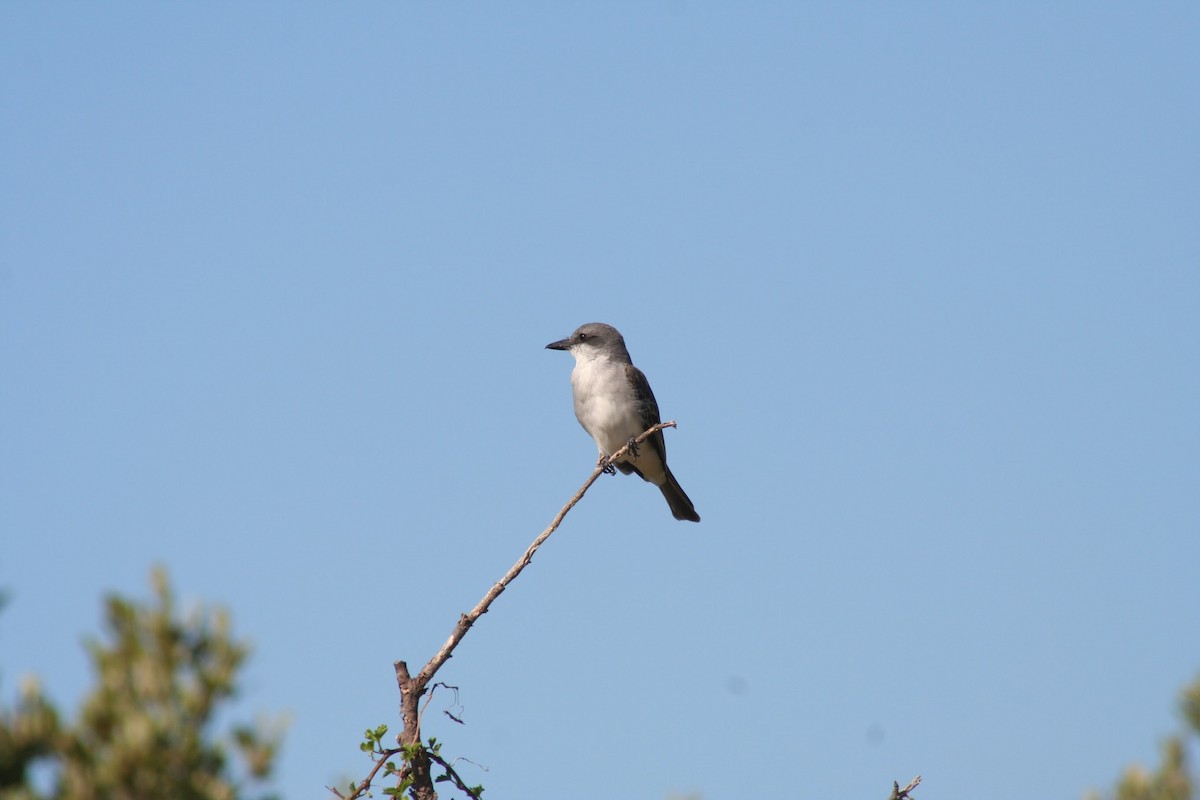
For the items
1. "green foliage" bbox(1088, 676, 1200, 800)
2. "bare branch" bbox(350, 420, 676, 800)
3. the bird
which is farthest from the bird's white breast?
"green foliage" bbox(1088, 676, 1200, 800)

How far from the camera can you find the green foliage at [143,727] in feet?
8.66

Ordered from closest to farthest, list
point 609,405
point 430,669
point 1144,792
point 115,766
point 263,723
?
point 115,766
point 263,723
point 1144,792
point 430,669
point 609,405

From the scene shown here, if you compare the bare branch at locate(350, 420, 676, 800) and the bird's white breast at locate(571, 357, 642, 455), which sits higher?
the bird's white breast at locate(571, 357, 642, 455)

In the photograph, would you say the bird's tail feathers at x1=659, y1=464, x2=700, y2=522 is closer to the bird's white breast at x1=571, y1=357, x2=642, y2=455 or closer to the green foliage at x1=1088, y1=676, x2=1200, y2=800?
the bird's white breast at x1=571, y1=357, x2=642, y2=455

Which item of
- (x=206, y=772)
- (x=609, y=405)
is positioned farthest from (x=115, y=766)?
(x=609, y=405)

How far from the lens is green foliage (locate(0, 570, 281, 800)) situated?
264 cm

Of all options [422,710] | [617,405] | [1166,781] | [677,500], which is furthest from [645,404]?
[1166,781]

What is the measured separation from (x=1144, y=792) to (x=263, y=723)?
2366 millimetres

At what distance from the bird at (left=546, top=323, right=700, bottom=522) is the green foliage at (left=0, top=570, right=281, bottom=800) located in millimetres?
9251

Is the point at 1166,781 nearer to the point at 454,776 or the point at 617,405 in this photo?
the point at 454,776

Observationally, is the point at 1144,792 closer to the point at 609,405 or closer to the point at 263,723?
the point at 263,723

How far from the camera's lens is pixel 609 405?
12195 mm

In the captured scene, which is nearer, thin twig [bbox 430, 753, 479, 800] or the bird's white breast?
thin twig [bbox 430, 753, 479, 800]

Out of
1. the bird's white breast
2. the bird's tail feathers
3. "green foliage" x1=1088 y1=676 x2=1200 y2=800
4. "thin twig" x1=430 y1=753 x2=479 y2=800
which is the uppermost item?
the bird's white breast
